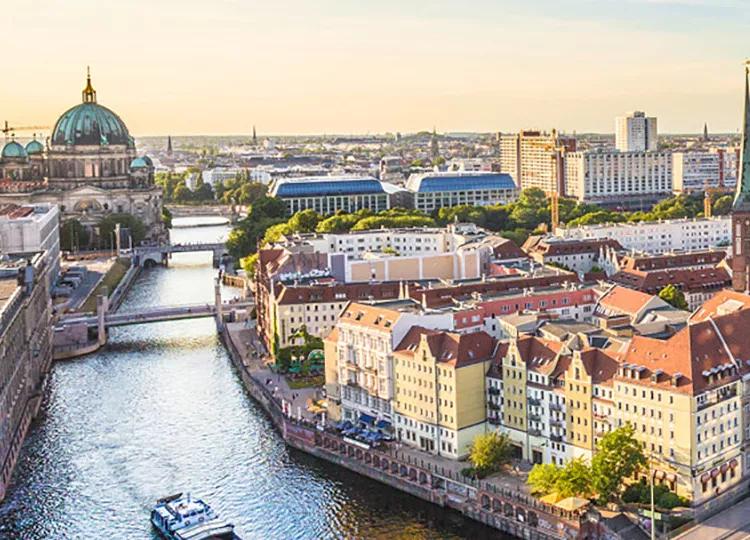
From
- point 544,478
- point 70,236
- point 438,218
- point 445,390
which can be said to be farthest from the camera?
point 438,218

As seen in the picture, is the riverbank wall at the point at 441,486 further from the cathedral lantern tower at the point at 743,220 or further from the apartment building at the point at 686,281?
the apartment building at the point at 686,281

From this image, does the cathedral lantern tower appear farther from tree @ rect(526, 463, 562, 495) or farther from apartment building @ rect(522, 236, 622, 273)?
tree @ rect(526, 463, 562, 495)

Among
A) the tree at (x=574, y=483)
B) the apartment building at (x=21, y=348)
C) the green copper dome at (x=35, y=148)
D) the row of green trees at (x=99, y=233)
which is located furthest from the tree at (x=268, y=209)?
the tree at (x=574, y=483)

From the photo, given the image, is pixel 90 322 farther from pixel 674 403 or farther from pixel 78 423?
pixel 674 403

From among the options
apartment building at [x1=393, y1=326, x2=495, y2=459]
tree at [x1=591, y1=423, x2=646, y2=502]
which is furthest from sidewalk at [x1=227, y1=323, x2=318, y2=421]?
tree at [x1=591, y1=423, x2=646, y2=502]

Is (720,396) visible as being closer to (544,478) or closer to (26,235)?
(544,478)

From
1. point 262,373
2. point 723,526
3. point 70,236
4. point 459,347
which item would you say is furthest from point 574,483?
point 70,236

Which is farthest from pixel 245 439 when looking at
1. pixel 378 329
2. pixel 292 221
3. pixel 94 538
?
pixel 292 221
